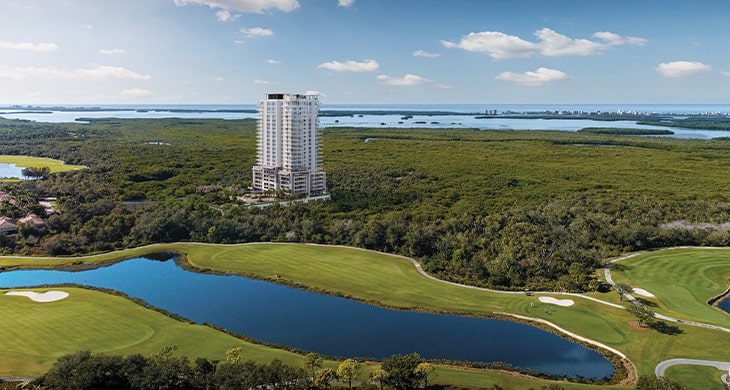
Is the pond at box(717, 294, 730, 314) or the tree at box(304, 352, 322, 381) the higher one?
the tree at box(304, 352, 322, 381)

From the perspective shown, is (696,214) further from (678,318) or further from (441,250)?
(441,250)

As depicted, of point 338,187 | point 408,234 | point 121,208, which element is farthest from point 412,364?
point 338,187

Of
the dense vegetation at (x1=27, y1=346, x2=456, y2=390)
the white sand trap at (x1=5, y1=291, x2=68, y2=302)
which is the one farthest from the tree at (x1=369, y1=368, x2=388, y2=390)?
the white sand trap at (x1=5, y1=291, x2=68, y2=302)

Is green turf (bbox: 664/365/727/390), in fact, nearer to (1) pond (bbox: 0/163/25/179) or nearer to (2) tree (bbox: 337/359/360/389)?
(2) tree (bbox: 337/359/360/389)

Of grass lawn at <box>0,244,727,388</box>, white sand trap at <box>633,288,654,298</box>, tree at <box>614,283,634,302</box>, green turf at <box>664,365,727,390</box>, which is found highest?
tree at <box>614,283,634,302</box>

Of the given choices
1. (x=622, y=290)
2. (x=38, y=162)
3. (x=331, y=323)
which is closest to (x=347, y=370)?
(x=331, y=323)

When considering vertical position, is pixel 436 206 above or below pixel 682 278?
above

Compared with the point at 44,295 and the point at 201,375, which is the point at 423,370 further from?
the point at 44,295

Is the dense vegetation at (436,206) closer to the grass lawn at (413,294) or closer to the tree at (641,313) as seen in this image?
the grass lawn at (413,294)
